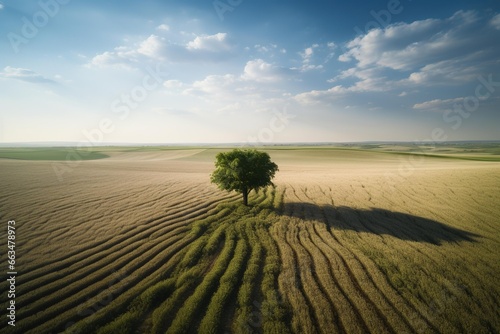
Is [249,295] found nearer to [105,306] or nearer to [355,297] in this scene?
[355,297]

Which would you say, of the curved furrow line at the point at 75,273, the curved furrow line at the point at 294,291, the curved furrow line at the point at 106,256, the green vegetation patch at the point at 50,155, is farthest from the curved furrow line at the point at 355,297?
the green vegetation patch at the point at 50,155

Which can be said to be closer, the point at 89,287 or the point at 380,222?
the point at 89,287

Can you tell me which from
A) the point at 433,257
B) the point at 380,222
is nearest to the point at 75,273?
→ the point at 433,257

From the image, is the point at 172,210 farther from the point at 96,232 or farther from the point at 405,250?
the point at 405,250

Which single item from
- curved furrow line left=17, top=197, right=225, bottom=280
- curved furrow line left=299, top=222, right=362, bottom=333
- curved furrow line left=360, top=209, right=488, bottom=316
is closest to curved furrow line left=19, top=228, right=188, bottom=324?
curved furrow line left=17, top=197, right=225, bottom=280

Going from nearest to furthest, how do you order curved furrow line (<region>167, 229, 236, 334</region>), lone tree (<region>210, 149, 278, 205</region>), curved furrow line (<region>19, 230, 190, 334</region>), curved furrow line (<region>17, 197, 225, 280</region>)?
curved furrow line (<region>167, 229, 236, 334</region>) < curved furrow line (<region>19, 230, 190, 334</region>) < curved furrow line (<region>17, 197, 225, 280</region>) < lone tree (<region>210, 149, 278, 205</region>)

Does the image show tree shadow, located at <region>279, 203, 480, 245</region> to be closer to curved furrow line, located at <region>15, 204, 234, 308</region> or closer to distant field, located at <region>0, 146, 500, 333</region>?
distant field, located at <region>0, 146, 500, 333</region>
